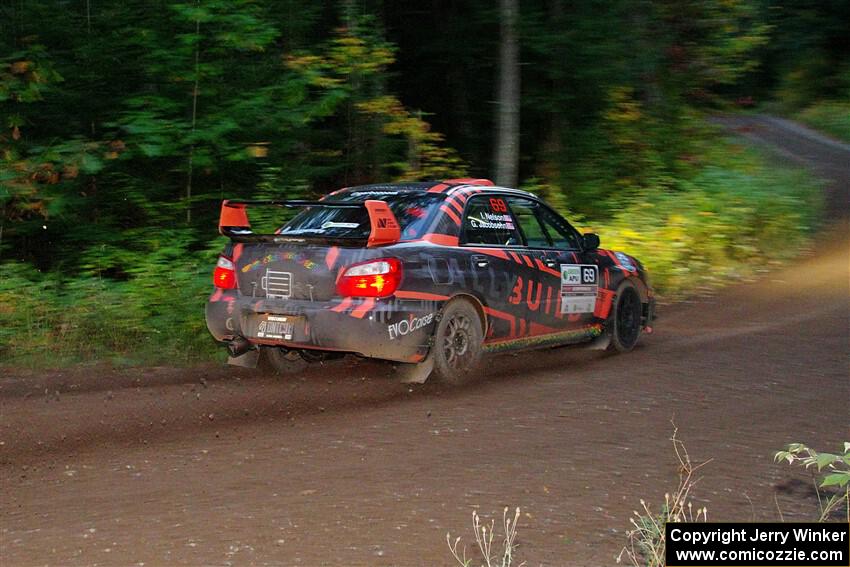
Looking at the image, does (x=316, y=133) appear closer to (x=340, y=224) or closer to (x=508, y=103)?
(x=508, y=103)

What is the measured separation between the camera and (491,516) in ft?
16.9

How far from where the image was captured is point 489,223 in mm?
9023

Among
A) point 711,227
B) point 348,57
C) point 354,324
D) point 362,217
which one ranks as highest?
point 348,57

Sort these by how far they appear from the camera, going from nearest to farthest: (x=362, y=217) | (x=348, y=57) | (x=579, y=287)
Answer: (x=362, y=217) < (x=579, y=287) < (x=348, y=57)

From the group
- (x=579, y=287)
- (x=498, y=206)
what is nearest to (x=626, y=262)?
(x=579, y=287)

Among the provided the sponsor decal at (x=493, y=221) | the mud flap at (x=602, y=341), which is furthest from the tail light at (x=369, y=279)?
the mud flap at (x=602, y=341)

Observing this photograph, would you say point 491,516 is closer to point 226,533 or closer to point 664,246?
point 226,533

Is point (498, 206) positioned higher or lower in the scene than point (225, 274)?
higher

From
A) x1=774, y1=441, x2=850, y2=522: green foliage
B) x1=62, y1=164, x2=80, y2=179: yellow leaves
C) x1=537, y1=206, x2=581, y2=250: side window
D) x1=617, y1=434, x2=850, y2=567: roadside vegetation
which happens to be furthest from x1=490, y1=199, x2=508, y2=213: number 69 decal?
x1=62, y1=164, x2=80, y2=179: yellow leaves

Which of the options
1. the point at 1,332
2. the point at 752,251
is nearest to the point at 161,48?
the point at 1,332

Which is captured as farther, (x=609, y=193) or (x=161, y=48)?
(x=609, y=193)

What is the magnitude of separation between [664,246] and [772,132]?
22.3 m

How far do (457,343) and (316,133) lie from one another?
6.71 metres

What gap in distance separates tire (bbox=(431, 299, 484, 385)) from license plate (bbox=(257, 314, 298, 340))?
109cm
